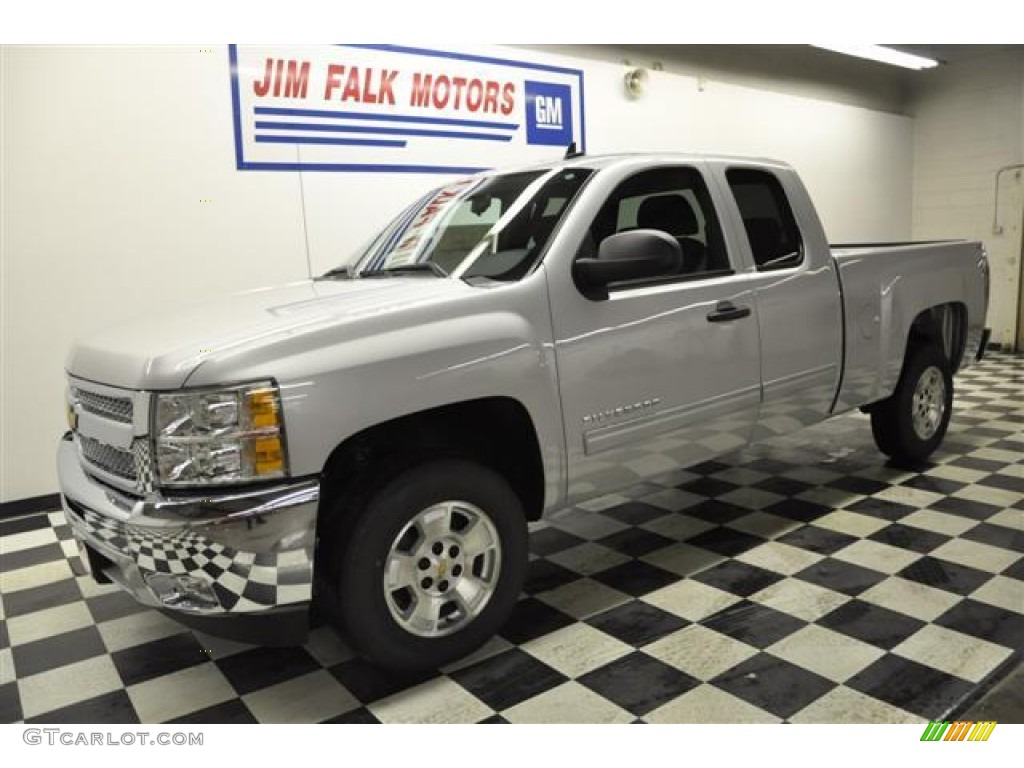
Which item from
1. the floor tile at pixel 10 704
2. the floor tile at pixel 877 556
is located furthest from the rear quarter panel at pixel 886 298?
the floor tile at pixel 10 704

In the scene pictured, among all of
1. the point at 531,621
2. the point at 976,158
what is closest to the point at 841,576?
the point at 531,621

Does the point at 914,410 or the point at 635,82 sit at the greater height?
the point at 635,82

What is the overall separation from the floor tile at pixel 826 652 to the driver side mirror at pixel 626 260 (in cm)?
129

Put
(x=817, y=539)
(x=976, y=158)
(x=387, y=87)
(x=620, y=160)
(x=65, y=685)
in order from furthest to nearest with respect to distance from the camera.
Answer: (x=976, y=158)
(x=387, y=87)
(x=817, y=539)
(x=620, y=160)
(x=65, y=685)

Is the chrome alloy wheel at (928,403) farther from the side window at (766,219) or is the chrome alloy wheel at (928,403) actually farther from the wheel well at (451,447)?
the wheel well at (451,447)

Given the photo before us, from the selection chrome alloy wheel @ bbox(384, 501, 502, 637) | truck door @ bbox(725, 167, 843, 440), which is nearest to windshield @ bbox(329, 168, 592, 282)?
chrome alloy wheel @ bbox(384, 501, 502, 637)

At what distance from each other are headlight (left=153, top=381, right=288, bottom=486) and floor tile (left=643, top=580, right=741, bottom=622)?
153cm

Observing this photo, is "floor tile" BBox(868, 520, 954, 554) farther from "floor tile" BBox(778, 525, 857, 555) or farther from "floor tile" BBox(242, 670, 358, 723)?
"floor tile" BBox(242, 670, 358, 723)

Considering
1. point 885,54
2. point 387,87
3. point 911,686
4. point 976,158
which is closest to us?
point 911,686

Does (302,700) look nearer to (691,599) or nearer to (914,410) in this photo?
(691,599)

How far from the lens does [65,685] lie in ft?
8.13

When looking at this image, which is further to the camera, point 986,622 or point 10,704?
point 986,622

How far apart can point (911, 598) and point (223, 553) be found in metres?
2.33

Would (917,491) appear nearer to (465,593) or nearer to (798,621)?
(798,621)
